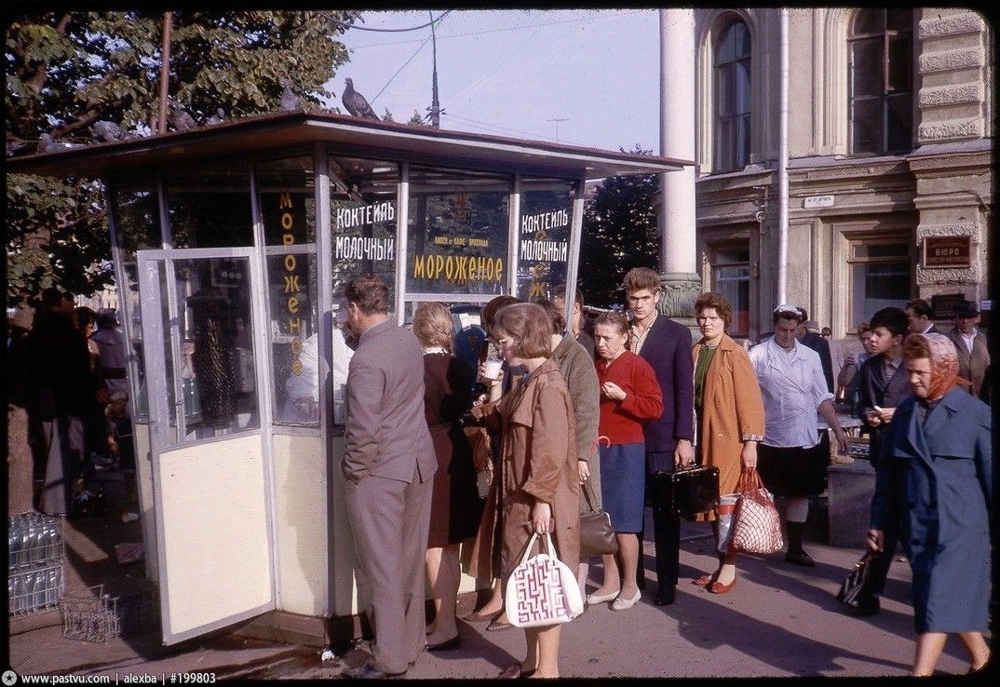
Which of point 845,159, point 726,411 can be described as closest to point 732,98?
point 845,159

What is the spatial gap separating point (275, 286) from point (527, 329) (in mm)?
1699

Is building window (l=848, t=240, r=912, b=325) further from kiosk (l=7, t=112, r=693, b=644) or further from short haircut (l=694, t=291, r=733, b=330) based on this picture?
kiosk (l=7, t=112, r=693, b=644)

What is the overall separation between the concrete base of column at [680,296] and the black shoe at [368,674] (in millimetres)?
5681

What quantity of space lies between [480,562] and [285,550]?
1.13 m

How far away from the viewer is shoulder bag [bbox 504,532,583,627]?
15.1 ft

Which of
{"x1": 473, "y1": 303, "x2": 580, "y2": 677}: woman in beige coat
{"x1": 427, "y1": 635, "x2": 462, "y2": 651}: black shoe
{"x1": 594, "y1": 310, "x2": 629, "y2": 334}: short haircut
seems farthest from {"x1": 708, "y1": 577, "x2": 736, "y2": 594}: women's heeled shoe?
{"x1": 473, "y1": 303, "x2": 580, "y2": 677}: woman in beige coat

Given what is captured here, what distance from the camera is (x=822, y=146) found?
1809 centimetres

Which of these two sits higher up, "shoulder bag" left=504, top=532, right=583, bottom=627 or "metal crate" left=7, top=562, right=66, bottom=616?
"shoulder bag" left=504, top=532, right=583, bottom=627

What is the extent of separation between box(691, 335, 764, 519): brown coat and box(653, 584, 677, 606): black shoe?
0.69m

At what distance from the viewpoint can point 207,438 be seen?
5.54m

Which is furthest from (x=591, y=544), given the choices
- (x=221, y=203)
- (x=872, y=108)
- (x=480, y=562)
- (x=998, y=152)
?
(x=872, y=108)

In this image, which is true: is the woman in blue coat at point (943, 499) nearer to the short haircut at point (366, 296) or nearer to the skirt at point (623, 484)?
the skirt at point (623, 484)

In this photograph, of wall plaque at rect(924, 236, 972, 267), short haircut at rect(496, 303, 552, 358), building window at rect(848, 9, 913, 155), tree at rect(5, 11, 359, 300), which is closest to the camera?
short haircut at rect(496, 303, 552, 358)

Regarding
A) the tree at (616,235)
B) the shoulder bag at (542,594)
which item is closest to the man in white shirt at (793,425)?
the shoulder bag at (542,594)
